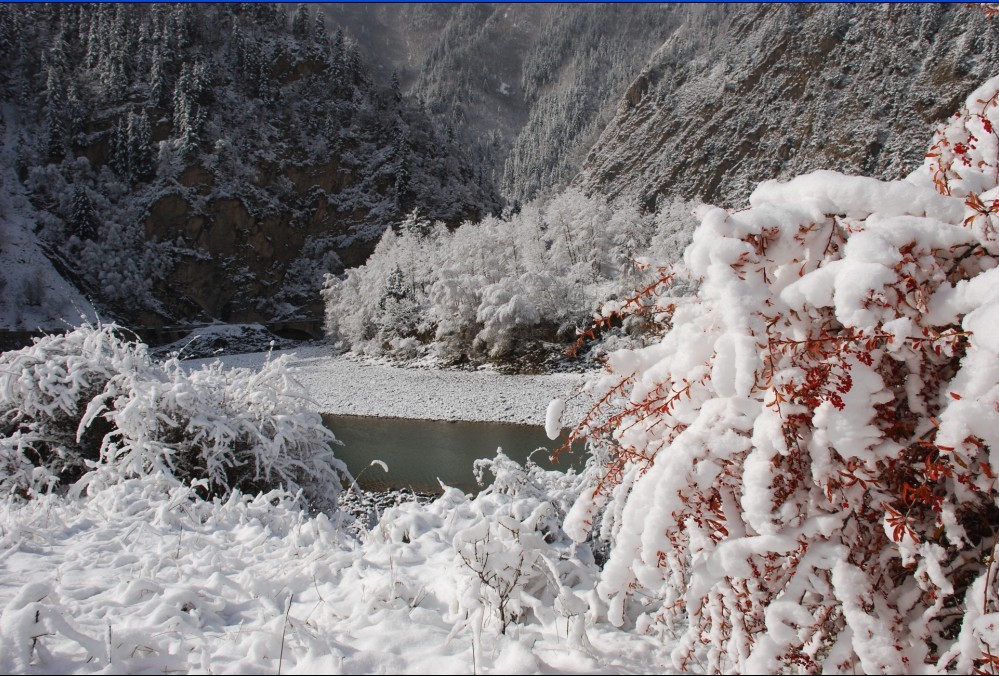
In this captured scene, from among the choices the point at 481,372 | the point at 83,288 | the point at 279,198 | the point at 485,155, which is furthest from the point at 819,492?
the point at 485,155

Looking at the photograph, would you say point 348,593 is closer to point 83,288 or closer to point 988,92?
point 988,92

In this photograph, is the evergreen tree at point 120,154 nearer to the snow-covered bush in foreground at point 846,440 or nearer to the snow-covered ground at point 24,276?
the snow-covered ground at point 24,276

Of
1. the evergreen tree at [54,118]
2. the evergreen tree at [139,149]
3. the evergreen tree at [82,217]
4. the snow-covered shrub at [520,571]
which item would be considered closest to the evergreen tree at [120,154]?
the evergreen tree at [139,149]

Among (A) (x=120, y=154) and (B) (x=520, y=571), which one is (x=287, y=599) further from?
(A) (x=120, y=154)

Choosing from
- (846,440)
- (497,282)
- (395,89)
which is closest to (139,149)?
(395,89)

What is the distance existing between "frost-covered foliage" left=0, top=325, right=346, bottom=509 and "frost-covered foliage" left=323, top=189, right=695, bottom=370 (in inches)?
864

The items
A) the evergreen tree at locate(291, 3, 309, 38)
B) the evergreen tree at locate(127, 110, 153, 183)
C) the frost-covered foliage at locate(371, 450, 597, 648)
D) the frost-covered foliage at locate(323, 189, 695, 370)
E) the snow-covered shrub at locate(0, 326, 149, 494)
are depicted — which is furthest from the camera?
the evergreen tree at locate(291, 3, 309, 38)

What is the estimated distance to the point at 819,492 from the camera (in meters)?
1.86

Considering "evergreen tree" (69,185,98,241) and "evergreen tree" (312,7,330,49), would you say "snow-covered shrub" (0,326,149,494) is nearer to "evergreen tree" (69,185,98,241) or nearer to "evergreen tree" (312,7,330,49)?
"evergreen tree" (69,185,98,241)

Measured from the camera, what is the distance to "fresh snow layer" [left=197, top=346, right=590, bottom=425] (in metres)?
20.0

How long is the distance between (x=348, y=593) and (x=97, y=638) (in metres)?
1.21

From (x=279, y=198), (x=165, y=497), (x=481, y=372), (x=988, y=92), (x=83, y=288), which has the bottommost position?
(x=165, y=497)

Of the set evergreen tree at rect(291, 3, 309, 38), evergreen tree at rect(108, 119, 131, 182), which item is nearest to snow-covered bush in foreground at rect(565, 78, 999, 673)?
evergreen tree at rect(108, 119, 131, 182)

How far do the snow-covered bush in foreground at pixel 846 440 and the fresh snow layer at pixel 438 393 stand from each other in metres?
13.6
